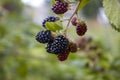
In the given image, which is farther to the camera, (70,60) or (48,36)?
(70,60)

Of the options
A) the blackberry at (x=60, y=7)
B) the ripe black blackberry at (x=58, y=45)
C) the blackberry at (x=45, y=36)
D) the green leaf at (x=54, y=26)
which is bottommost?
the ripe black blackberry at (x=58, y=45)

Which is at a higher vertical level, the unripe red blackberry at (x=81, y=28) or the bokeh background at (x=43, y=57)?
the bokeh background at (x=43, y=57)

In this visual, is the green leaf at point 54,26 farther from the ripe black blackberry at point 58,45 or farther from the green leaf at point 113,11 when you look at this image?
the green leaf at point 113,11

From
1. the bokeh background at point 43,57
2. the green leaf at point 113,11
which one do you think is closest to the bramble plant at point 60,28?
the green leaf at point 113,11


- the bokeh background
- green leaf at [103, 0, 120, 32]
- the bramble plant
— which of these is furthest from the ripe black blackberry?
the bokeh background

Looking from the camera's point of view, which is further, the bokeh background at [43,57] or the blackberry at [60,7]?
the bokeh background at [43,57]

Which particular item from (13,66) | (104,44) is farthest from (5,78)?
(104,44)

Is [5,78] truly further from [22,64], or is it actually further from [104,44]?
[104,44]

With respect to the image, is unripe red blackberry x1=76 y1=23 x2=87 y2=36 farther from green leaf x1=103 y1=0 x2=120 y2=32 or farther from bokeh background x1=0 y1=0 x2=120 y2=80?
bokeh background x1=0 y1=0 x2=120 y2=80
